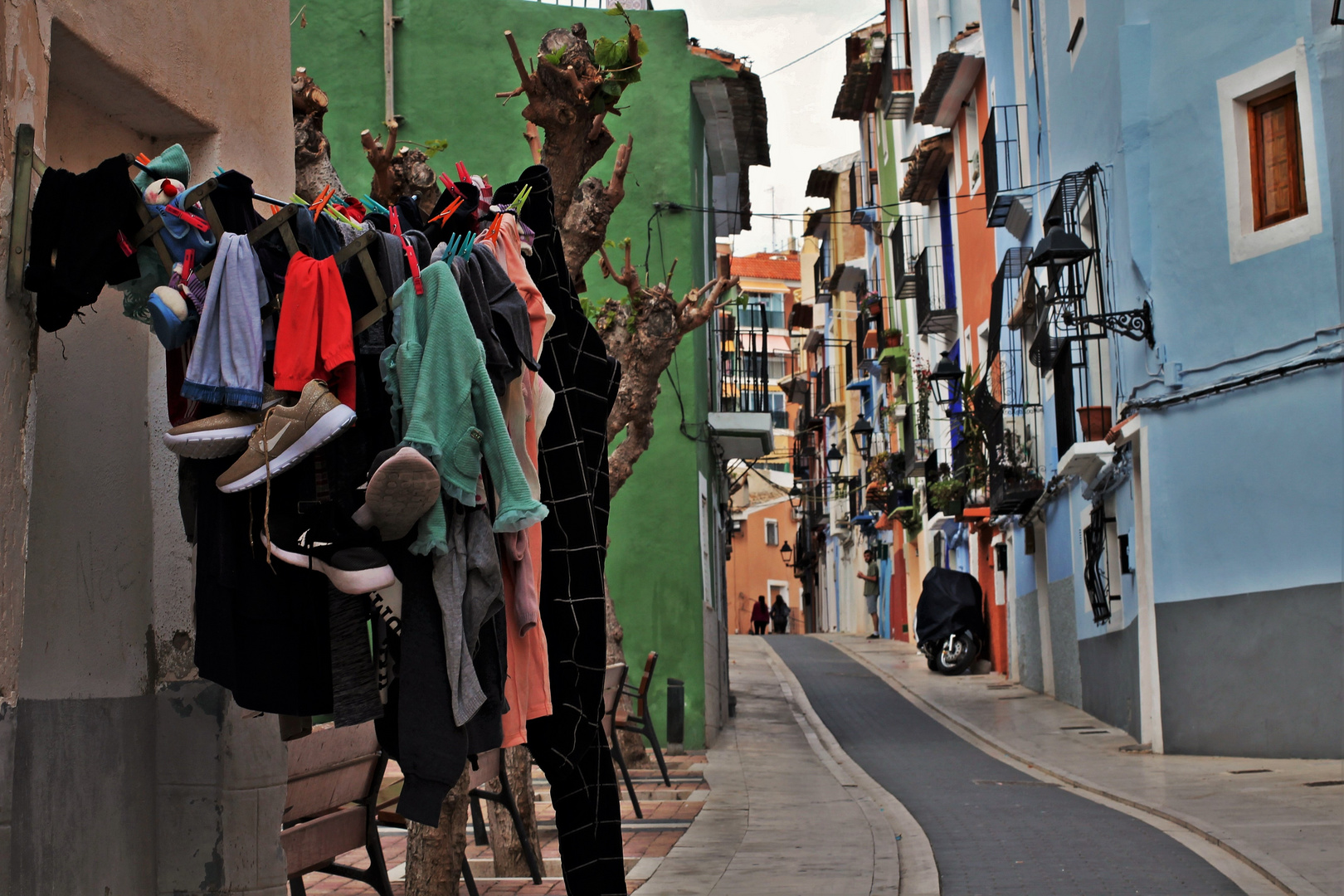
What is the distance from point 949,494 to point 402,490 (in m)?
23.0

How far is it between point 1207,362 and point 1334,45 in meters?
3.00

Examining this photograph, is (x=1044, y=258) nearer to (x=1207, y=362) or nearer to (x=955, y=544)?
(x=1207, y=362)

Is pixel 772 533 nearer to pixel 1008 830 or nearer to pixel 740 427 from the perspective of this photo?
pixel 740 427

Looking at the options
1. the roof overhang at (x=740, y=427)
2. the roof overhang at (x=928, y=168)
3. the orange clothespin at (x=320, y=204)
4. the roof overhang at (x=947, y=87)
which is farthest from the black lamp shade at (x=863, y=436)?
the orange clothespin at (x=320, y=204)

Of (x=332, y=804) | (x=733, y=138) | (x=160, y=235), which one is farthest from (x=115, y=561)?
(x=733, y=138)

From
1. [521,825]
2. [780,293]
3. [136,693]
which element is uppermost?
[780,293]

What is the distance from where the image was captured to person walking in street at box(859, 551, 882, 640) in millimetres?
44412

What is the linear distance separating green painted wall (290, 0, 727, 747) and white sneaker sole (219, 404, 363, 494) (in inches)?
465

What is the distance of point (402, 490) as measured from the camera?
3316mm

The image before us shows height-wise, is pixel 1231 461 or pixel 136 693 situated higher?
pixel 1231 461

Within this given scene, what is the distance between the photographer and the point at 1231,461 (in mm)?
12953

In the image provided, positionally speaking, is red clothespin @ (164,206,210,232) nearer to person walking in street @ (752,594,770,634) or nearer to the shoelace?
the shoelace

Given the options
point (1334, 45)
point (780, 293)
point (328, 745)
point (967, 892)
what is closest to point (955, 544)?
point (1334, 45)

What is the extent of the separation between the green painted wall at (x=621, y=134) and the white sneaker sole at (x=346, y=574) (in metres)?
11.8
